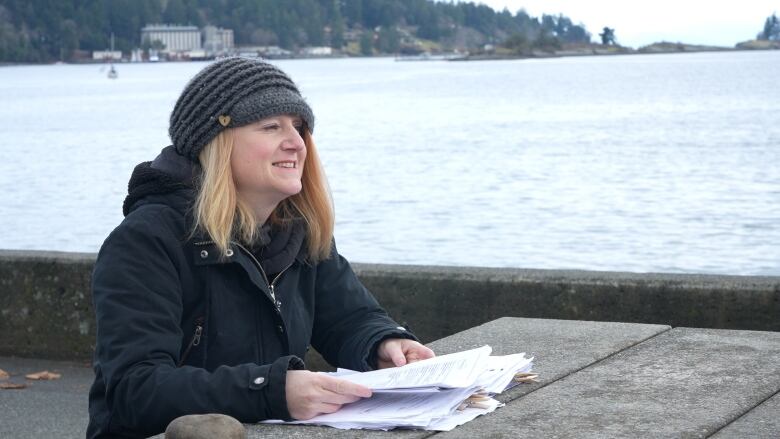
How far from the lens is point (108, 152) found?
162ft

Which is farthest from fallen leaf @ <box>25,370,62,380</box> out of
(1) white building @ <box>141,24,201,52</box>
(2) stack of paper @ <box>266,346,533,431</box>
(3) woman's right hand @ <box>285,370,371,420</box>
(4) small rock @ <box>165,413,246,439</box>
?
(1) white building @ <box>141,24,201,52</box>

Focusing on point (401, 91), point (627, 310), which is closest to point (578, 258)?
point (627, 310)

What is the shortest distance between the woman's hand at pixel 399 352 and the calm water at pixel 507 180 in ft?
56.2

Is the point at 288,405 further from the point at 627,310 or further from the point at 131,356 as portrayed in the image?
the point at 627,310

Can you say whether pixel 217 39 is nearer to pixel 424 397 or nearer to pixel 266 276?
pixel 266 276

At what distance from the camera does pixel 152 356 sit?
9.65 ft

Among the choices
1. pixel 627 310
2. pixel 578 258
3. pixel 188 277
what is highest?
pixel 188 277

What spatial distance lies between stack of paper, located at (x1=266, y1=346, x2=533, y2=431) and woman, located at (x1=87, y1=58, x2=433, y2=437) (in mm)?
51

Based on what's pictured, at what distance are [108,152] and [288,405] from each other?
1874 inches

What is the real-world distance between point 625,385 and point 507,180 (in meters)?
33.6

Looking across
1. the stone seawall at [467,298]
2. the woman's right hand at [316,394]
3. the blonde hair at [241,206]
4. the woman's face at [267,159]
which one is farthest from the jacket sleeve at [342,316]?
the stone seawall at [467,298]

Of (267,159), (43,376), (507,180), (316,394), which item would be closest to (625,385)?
(316,394)

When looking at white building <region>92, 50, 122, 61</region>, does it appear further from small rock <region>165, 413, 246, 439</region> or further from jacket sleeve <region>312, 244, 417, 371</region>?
small rock <region>165, 413, 246, 439</region>

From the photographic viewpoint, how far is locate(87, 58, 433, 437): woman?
114 inches
